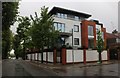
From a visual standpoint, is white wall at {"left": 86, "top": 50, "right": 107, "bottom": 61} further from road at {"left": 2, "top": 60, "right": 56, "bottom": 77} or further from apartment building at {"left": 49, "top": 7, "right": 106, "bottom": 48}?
road at {"left": 2, "top": 60, "right": 56, "bottom": 77}

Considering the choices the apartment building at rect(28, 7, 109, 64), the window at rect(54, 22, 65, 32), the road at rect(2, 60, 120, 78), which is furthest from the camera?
the window at rect(54, 22, 65, 32)

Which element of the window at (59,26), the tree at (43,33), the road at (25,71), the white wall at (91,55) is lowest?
the road at (25,71)

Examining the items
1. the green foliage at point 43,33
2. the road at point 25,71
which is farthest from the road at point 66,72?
the green foliage at point 43,33

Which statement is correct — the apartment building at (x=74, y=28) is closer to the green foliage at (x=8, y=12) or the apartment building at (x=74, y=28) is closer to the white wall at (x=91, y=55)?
the white wall at (x=91, y=55)

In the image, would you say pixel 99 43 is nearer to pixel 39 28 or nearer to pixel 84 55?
pixel 84 55

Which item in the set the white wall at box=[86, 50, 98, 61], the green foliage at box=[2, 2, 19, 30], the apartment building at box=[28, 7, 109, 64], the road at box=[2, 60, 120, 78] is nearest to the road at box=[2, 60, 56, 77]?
the road at box=[2, 60, 120, 78]

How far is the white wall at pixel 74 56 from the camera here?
103ft

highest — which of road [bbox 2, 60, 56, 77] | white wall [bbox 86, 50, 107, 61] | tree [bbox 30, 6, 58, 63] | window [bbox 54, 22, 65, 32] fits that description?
window [bbox 54, 22, 65, 32]

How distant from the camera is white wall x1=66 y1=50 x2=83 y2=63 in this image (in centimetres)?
3138

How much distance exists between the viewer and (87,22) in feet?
155

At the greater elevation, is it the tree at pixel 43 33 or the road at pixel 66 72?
the tree at pixel 43 33

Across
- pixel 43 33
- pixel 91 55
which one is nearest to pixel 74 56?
pixel 91 55

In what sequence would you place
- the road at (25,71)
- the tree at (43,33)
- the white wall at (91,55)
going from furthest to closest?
the white wall at (91,55) < the tree at (43,33) < the road at (25,71)

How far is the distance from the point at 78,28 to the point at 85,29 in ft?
6.16
